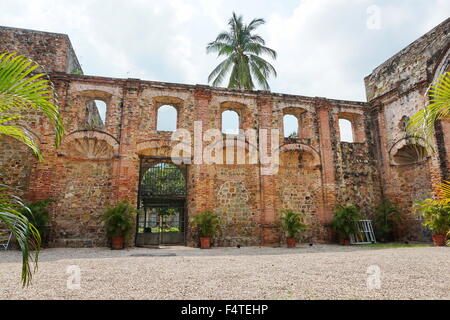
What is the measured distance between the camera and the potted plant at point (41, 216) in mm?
9328

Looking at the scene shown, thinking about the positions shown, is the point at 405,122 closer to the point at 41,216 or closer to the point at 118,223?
the point at 118,223

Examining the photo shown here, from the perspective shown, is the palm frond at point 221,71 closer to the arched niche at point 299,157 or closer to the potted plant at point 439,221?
the arched niche at point 299,157

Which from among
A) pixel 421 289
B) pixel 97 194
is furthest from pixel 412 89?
pixel 97 194

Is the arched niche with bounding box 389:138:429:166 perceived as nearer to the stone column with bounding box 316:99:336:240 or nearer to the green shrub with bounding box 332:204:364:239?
the stone column with bounding box 316:99:336:240

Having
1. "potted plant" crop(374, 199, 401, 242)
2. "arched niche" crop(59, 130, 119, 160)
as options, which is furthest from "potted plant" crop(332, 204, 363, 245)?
"arched niche" crop(59, 130, 119, 160)

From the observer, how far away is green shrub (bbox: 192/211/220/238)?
34.3ft

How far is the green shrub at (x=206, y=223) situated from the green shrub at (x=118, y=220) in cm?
225

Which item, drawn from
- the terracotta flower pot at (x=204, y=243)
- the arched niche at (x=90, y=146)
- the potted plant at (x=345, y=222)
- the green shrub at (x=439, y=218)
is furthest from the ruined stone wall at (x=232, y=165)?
the green shrub at (x=439, y=218)

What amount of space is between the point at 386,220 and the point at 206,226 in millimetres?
7494

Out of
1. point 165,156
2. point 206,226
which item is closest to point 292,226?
point 206,226

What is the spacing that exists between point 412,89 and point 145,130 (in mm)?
11093

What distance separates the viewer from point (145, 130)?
11703 millimetres

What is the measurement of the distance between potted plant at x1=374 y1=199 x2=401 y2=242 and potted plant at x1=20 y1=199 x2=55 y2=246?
12.6 meters

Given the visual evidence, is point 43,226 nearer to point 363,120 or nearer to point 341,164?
point 341,164
